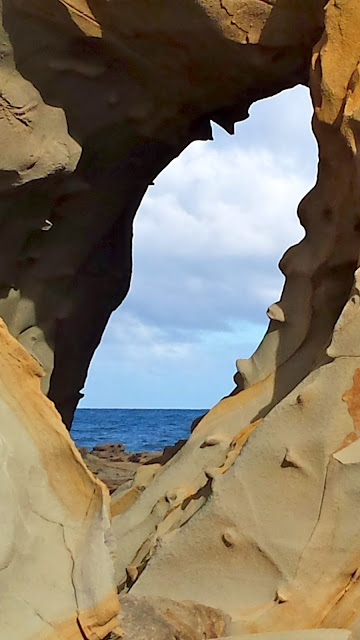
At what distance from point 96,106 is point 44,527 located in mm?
2666

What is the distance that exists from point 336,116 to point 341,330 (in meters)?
0.87

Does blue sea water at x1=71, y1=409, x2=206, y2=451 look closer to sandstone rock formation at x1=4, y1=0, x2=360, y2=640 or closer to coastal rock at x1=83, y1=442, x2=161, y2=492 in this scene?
coastal rock at x1=83, y1=442, x2=161, y2=492

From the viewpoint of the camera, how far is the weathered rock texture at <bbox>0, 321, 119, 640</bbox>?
1.83 metres

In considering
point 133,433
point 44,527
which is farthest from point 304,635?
point 133,433

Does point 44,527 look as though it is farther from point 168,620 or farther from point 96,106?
point 96,106

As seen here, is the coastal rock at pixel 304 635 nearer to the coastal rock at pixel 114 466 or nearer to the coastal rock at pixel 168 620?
the coastal rock at pixel 168 620

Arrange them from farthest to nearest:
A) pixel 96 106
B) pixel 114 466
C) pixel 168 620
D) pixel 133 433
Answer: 1. pixel 133 433
2. pixel 114 466
3. pixel 96 106
4. pixel 168 620

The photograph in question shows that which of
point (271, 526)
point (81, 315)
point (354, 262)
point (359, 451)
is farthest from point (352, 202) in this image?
point (81, 315)

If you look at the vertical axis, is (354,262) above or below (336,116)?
below

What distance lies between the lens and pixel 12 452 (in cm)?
197

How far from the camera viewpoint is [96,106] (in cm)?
412

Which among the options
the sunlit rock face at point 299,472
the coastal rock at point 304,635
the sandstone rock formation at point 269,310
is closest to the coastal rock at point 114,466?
the sandstone rock formation at point 269,310

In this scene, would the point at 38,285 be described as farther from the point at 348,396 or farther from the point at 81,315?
the point at 348,396

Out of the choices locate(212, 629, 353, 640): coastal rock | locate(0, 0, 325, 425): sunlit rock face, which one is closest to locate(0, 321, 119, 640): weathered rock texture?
locate(212, 629, 353, 640): coastal rock
